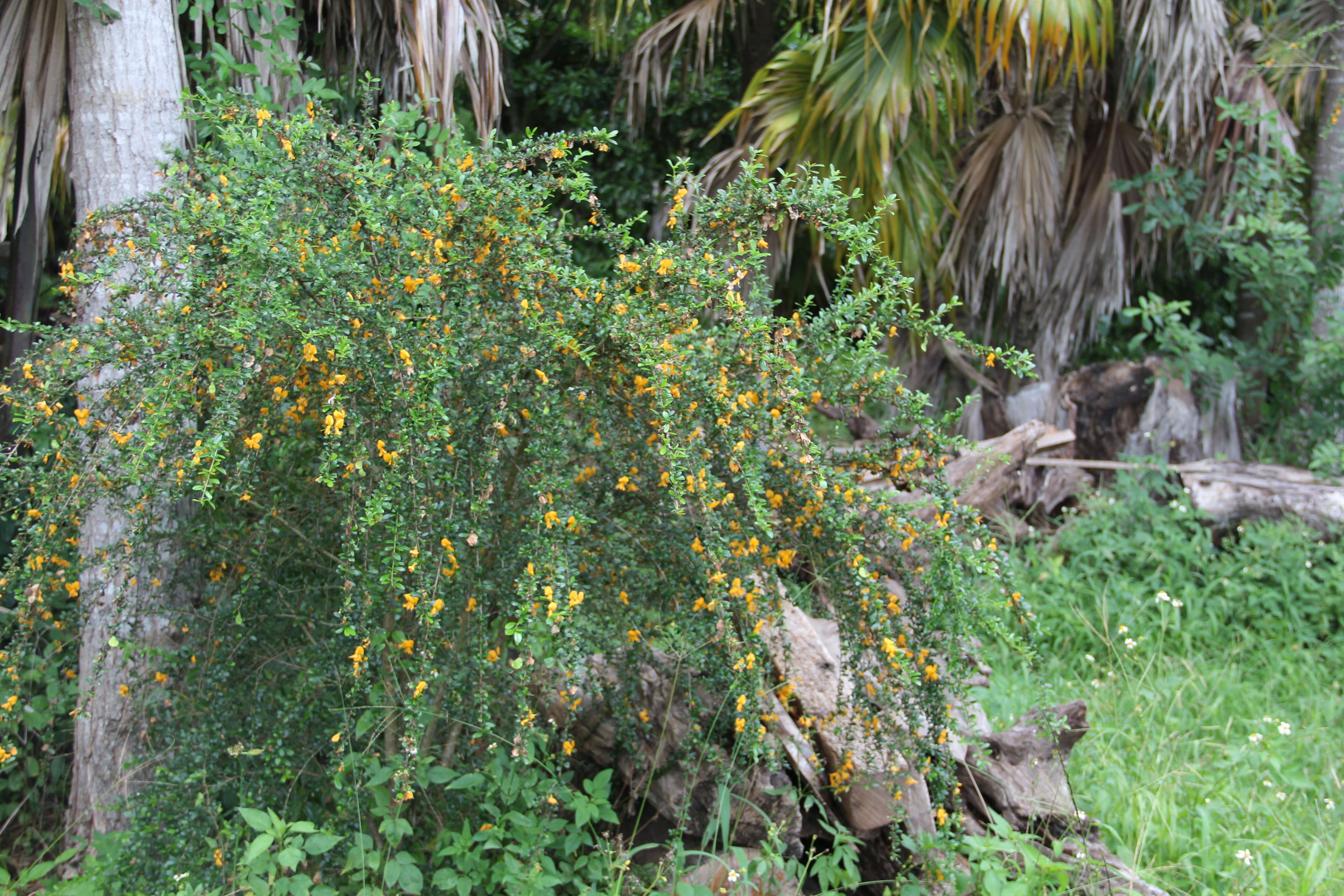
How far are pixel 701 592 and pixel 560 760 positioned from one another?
503 mm

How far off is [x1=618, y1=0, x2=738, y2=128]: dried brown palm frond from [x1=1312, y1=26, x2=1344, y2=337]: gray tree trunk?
3.37m

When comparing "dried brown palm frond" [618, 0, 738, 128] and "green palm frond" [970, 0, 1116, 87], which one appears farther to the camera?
"dried brown palm frond" [618, 0, 738, 128]

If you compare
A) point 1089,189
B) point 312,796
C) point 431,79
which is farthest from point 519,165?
point 1089,189

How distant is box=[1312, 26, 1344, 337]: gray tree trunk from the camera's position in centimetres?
549

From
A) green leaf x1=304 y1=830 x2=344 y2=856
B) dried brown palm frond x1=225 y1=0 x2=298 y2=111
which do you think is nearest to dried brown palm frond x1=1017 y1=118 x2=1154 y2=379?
A: dried brown palm frond x1=225 y1=0 x2=298 y2=111

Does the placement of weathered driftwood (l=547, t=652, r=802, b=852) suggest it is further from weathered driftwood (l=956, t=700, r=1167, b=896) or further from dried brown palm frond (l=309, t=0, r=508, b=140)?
dried brown palm frond (l=309, t=0, r=508, b=140)

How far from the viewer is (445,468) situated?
2.21 metres

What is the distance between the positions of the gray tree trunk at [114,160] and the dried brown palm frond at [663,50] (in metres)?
2.32

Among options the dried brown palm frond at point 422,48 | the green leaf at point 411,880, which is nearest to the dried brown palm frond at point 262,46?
the dried brown palm frond at point 422,48

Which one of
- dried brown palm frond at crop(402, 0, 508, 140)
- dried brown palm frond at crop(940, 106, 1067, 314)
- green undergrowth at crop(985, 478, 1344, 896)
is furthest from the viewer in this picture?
dried brown palm frond at crop(940, 106, 1067, 314)

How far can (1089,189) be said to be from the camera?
18.5 feet

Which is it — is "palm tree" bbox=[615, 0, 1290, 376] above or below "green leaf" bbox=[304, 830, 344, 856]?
above

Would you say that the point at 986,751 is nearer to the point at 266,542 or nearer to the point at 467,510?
the point at 467,510

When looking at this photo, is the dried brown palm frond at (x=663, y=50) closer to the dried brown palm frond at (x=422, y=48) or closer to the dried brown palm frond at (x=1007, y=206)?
the dried brown palm frond at (x=422, y=48)
